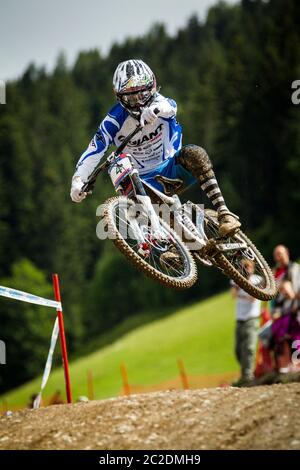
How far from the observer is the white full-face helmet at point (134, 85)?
10.6 metres

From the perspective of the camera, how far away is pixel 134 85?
1055cm

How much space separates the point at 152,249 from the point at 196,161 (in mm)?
1380

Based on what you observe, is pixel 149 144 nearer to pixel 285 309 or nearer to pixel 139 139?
pixel 139 139

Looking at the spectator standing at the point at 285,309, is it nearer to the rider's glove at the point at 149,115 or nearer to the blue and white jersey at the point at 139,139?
the blue and white jersey at the point at 139,139

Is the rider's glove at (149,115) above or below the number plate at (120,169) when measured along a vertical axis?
above

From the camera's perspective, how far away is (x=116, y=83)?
35.0 ft

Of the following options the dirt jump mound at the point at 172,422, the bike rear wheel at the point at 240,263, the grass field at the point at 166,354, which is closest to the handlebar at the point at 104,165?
the bike rear wheel at the point at 240,263

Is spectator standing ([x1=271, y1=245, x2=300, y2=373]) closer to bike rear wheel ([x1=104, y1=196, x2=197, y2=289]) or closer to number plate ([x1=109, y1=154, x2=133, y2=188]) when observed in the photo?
bike rear wheel ([x1=104, y1=196, x2=197, y2=289])

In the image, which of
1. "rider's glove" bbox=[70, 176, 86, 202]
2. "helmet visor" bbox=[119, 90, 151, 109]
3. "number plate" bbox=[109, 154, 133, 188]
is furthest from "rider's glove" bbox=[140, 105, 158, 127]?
"rider's glove" bbox=[70, 176, 86, 202]

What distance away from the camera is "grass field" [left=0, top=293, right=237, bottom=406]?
33.1 m

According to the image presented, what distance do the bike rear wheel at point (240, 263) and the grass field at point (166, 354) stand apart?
1644cm
